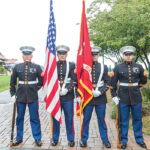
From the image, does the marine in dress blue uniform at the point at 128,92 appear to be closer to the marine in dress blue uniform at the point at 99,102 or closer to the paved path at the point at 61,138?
the marine in dress blue uniform at the point at 99,102

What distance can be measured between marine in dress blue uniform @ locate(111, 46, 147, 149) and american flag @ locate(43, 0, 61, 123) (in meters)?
1.18

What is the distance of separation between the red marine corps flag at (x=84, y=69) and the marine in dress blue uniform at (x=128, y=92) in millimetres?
526

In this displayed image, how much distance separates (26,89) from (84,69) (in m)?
1.27

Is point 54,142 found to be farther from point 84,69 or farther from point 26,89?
point 84,69

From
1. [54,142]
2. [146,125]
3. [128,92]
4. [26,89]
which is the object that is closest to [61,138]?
[54,142]

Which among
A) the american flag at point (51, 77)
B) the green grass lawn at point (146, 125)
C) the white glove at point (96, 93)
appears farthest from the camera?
the green grass lawn at point (146, 125)

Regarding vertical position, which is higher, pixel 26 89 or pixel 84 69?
pixel 84 69

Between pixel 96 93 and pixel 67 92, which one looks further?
pixel 67 92

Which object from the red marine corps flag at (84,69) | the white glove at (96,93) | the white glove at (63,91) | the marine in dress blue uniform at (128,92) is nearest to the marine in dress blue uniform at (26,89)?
the white glove at (63,91)

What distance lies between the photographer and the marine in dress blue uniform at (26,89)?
4367 mm

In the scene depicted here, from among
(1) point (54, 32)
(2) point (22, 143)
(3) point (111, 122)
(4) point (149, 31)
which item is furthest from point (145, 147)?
(4) point (149, 31)

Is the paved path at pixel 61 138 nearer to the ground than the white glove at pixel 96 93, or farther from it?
nearer to the ground

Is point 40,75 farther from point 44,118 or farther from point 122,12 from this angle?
point 122,12

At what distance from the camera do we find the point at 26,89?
438cm
